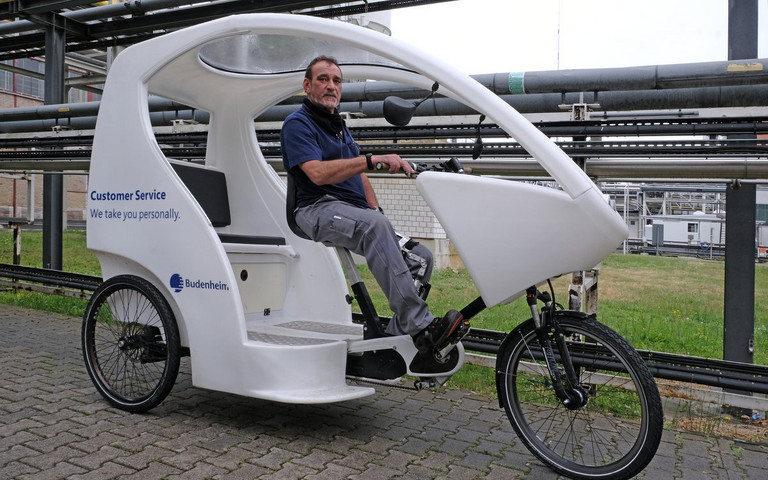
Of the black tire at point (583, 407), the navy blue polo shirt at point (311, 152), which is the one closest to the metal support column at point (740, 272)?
the black tire at point (583, 407)

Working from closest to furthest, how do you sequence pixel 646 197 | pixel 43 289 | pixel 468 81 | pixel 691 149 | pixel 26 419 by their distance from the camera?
pixel 468 81, pixel 26 419, pixel 691 149, pixel 43 289, pixel 646 197

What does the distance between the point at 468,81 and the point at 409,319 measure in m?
1.22

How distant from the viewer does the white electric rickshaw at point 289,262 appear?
3199 mm

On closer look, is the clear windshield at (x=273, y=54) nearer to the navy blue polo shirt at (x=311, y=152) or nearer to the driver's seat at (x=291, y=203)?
the navy blue polo shirt at (x=311, y=152)

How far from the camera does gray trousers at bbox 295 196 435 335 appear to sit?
352 centimetres

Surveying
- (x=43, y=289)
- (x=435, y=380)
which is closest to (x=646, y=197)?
(x=43, y=289)

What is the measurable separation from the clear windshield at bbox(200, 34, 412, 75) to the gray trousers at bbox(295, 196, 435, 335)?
91cm

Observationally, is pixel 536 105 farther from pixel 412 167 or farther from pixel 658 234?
pixel 658 234

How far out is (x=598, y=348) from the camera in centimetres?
329

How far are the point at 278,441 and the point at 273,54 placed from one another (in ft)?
7.64

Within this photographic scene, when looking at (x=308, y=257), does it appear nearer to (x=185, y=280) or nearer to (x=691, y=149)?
(x=185, y=280)

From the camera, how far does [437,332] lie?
3.50 metres

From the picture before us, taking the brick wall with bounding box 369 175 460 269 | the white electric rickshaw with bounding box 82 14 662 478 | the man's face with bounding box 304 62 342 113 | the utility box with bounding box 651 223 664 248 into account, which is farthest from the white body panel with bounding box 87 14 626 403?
the utility box with bounding box 651 223 664 248

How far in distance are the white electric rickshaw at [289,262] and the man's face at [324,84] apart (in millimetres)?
209
